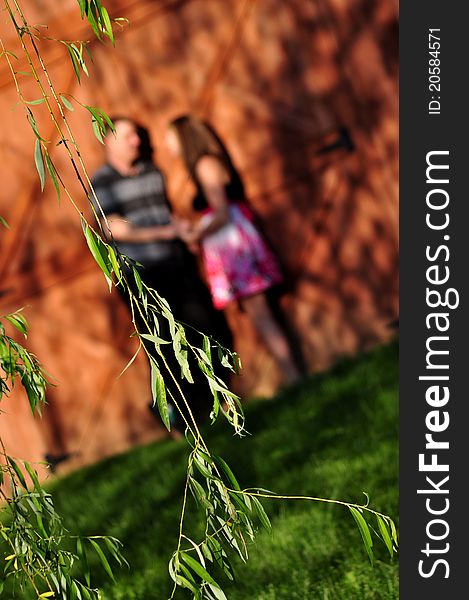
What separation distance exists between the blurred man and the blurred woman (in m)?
0.14

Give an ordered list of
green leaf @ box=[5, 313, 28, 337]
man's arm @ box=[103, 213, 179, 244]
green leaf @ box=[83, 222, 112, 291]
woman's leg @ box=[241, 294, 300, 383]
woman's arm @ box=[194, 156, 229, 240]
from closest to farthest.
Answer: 1. green leaf @ box=[83, 222, 112, 291]
2. green leaf @ box=[5, 313, 28, 337]
3. man's arm @ box=[103, 213, 179, 244]
4. woman's arm @ box=[194, 156, 229, 240]
5. woman's leg @ box=[241, 294, 300, 383]

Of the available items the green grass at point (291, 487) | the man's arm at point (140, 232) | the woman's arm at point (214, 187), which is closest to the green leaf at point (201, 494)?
the green grass at point (291, 487)

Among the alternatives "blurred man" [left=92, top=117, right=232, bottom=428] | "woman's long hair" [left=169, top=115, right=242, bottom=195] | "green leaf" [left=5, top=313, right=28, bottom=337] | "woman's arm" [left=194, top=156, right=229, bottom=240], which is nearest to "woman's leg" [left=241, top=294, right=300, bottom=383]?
"blurred man" [left=92, top=117, right=232, bottom=428]

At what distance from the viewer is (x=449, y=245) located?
4031 millimetres

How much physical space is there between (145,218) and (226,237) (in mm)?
503

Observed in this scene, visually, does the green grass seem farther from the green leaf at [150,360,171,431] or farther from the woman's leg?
the green leaf at [150,360,171,431]

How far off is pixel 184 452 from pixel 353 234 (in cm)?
185

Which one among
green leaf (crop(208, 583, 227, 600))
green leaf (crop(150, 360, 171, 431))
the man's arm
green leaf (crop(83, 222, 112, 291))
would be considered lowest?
green leaf (crop(208, 583, 227, 600))

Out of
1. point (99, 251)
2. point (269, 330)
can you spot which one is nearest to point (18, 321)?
point (99, 251)

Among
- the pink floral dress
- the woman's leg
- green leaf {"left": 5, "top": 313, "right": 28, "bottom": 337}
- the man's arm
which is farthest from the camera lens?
the woman's leg

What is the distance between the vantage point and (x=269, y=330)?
5930 millimetres

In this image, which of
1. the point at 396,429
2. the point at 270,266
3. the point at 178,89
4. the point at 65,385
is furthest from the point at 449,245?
the point at 65,385

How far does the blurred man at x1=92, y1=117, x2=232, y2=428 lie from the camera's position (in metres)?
5.49

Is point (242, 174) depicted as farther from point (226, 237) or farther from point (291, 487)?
point (291, 487)
